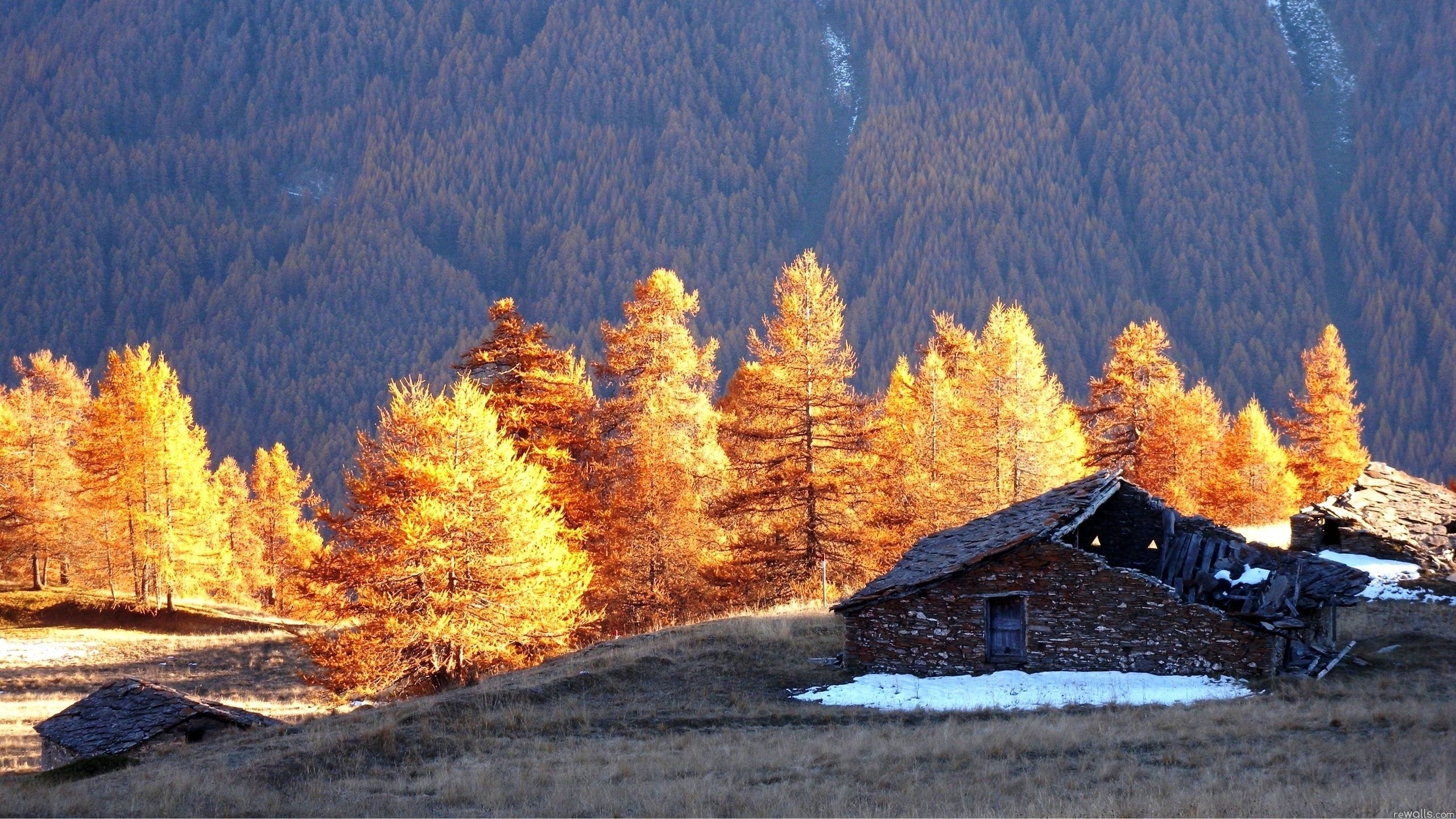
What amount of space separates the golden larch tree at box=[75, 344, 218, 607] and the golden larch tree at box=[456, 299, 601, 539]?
53.7ft

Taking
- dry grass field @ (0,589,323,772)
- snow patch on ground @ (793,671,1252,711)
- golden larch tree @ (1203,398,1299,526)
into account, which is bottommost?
dry grass field @ (0,589,323,772)

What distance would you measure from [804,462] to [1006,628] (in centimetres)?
1343

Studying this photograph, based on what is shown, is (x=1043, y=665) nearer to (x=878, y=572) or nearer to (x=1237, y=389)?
(x=878, y=572)

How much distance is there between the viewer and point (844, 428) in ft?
121

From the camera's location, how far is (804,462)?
1438 inches

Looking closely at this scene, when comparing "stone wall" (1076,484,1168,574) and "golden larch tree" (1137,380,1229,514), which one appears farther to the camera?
"golden larch tree" (1137,380,1229,514)

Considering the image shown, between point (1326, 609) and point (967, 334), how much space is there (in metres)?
32.1

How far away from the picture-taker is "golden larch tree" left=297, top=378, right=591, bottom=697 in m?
28.0

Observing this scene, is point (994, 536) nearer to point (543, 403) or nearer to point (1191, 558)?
point (1191, 558)

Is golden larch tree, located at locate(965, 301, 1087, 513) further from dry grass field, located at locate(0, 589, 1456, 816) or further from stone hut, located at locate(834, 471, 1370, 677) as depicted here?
dry grass field, located at locate(0, 589, 1456, 816)

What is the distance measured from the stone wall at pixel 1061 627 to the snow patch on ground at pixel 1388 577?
887 centimetres

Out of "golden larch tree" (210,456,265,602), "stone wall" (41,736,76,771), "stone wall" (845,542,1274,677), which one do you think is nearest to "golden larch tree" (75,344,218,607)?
"golden larch tree" (210,456,265,602)

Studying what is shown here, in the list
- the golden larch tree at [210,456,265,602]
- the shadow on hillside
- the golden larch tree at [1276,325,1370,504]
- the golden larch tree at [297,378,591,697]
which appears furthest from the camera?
the golden larch tree at [210,456,265,602]

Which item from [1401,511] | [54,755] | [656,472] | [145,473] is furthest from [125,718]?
[1401,511]
